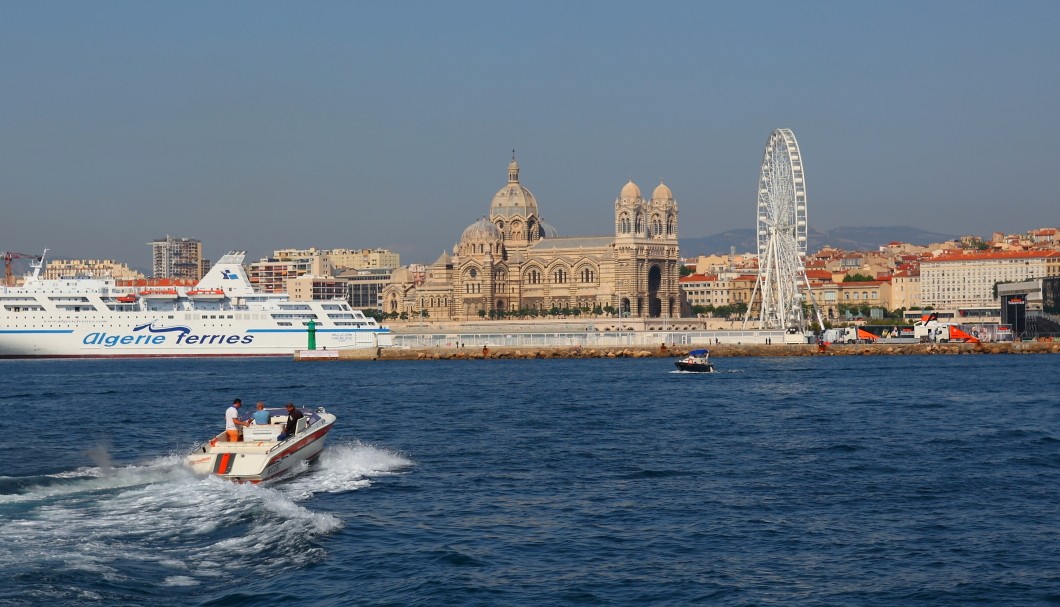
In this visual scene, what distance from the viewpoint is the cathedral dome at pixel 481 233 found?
14200 centimetres

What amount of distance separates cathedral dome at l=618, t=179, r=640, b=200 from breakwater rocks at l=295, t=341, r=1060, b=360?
57210 millimetres

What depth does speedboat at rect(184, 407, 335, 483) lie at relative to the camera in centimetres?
2230

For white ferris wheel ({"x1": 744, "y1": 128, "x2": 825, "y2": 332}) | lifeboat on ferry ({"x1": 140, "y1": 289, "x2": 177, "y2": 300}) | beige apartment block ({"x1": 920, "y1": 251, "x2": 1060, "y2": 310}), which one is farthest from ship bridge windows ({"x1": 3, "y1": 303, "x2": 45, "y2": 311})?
beige apartment block ({"x1": 920, "y1": 251, "x2": 1060, "y2": 310})

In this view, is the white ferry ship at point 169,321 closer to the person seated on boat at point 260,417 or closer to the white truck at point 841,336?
the white truck at point 841,336

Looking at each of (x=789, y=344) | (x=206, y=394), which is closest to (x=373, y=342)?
(x=789, y=344)

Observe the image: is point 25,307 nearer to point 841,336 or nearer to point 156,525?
point 841,336

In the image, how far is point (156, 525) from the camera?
63.0 ft

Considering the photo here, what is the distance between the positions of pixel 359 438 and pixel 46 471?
7797mm

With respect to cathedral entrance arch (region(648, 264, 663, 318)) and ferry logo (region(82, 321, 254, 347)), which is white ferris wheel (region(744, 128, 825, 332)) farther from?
cathedral entrance arch (region(648, 264, 663, 318))

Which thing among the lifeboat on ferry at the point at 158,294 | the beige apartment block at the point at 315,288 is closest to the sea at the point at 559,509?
the lifeboat on ferry at the point at 158,294

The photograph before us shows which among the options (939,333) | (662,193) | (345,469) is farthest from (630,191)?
(345,469)

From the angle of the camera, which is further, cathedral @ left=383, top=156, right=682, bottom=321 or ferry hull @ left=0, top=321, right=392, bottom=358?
cathedral @ left=383, top=156, right=682, bottom=321

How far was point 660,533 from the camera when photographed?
18.8 meters

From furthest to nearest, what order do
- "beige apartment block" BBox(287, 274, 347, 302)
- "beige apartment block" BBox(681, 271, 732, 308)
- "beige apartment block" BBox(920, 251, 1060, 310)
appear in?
"beige apartment block" BBox(287, 274, 347, 302) → "beige apartment block" BBox(681, 271, 732, 308) → "beige apartment block" BBox(920, 251, 1060, 310)
